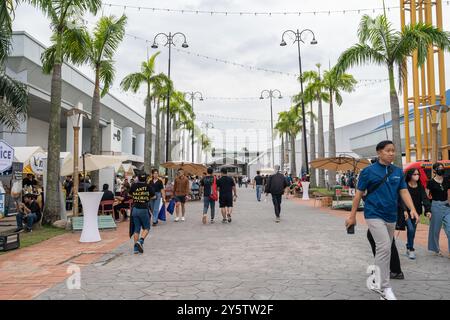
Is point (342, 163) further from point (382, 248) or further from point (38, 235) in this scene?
point (382, 248)

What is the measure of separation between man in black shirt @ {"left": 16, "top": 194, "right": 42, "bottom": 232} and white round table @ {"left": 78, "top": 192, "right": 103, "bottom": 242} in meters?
2.80

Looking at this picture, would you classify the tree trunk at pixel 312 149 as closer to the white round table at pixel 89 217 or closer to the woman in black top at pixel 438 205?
the white round table at pixel 89 217

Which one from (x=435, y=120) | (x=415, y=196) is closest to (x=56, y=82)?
(x=415, y=196)

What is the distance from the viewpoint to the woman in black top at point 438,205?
639 centimetres

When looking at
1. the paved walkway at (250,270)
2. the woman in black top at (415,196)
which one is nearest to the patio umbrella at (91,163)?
the paved walkway at (250,270)

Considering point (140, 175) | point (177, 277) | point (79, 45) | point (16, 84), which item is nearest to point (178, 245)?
point (140, 175)

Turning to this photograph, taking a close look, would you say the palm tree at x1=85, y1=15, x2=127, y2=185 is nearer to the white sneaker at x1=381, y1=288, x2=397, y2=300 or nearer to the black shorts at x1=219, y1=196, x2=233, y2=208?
the black shorts at x1=219, y1=196, x2=233, y2=208

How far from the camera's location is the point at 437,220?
21.5 feet

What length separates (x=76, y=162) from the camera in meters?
11.1

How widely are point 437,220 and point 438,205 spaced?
26 cm

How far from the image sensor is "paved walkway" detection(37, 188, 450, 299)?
4586mm
